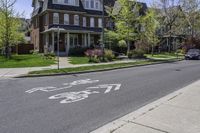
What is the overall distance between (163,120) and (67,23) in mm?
36660

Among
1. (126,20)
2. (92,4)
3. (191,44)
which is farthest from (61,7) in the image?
(191,44)

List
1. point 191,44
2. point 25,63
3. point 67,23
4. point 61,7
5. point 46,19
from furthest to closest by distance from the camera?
point 191,44, point 46,19, point 67,23, point 61,7, point 25,63

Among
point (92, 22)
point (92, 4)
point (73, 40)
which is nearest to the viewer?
point (73, 40)

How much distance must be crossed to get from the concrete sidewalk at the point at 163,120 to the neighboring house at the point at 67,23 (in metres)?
31.1

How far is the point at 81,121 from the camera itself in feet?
24.9

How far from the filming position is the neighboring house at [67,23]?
136 feet

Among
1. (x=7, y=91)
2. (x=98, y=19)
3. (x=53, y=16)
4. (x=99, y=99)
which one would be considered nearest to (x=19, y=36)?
(x=53, y=16)

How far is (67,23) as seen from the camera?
4269cm

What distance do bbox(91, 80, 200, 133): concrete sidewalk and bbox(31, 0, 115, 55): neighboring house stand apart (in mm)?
31055

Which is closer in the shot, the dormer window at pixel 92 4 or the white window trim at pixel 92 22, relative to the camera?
the dormer window at pixel 92 4

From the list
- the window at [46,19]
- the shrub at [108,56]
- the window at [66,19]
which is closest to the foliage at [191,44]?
the window at [66,19]

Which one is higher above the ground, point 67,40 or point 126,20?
point 126,20

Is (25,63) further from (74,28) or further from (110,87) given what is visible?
(74,28)

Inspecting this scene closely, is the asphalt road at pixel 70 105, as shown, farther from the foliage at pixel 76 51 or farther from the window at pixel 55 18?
the window at pixel 55 18
